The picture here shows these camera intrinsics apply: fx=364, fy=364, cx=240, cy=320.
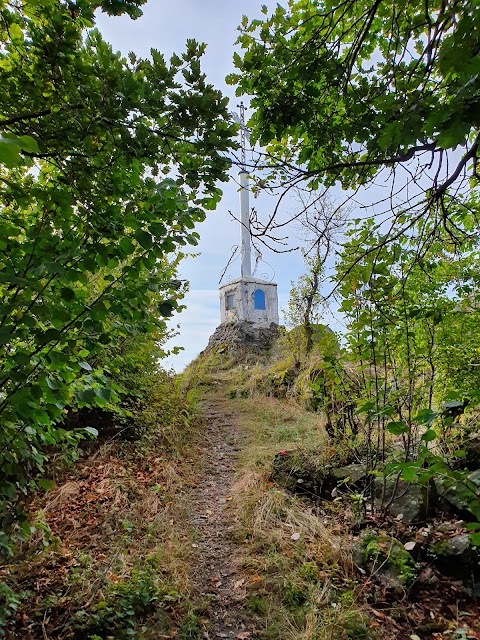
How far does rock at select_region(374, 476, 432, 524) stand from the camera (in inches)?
125

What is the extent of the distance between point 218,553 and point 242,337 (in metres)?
9.21

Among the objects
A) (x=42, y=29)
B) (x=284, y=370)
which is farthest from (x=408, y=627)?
(x=284, y=370)

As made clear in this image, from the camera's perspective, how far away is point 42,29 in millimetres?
1584

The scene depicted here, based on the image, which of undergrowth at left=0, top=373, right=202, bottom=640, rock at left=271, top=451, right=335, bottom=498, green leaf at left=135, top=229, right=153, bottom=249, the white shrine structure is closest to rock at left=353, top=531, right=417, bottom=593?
rock at left=271, top=451, right=335, bottom=498

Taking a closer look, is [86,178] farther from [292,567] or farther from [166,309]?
[292,567]

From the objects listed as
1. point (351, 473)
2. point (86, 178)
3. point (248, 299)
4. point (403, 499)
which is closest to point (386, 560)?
point (403, 499)

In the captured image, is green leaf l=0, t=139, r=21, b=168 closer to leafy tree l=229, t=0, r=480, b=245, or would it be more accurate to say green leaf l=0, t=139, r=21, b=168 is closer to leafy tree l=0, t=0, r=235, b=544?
leafy tree l=0, t=0, r=235, b=544

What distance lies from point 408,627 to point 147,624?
1.70 m

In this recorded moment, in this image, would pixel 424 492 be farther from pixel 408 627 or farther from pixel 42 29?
pixel 42 29

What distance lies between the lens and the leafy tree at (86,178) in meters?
1.44

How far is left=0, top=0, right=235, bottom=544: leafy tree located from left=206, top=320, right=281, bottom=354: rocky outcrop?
1021 centimetres

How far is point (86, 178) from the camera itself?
65.4 inches

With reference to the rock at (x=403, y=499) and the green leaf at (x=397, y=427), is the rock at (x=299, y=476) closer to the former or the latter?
the rock at (x=403, y=499)

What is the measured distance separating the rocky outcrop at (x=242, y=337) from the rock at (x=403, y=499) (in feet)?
27.9
